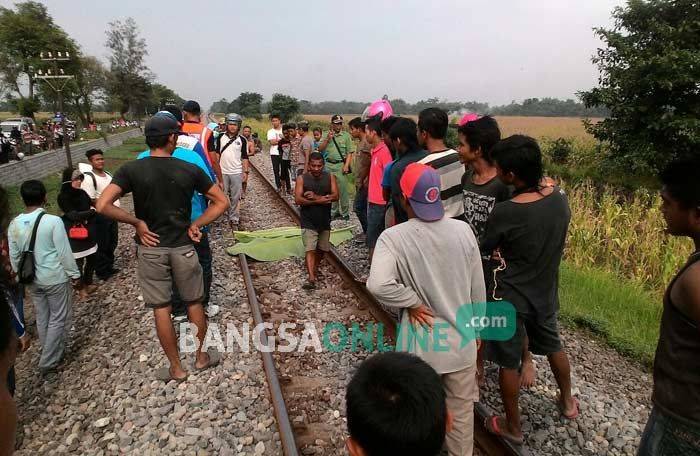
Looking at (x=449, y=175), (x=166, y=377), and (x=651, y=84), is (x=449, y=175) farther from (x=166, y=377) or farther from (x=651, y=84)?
(x=651, y=84)

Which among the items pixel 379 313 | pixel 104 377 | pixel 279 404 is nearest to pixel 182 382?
pixel 104 377

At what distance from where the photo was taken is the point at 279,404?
3.12 meters

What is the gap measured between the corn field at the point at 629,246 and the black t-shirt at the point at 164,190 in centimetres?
531

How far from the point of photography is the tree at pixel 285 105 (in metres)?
48.9

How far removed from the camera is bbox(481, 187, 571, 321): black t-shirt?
255 cm

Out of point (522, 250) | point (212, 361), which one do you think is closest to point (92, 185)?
point (212, 361)

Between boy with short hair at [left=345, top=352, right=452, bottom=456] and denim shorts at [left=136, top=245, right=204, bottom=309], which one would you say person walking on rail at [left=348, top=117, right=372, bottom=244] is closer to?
denim shorts at [left=136, top=245, right=204, bottom=309]

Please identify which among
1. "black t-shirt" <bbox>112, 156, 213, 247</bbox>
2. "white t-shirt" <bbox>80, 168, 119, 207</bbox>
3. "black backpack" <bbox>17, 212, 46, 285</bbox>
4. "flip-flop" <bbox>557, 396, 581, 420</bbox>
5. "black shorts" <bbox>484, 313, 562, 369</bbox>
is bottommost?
"flip-flop" <bbox>557, 396, 581, 420</bbox>

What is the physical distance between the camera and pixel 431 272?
2.21 meters

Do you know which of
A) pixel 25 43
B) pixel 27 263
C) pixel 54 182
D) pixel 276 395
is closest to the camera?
pixel 276 395

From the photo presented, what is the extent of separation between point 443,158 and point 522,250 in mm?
1135

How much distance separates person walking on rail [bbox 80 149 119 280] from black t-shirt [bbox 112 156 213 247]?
92.8 inches

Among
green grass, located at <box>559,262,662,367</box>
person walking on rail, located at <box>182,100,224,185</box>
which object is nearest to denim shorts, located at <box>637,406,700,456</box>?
A: green grass, located at <box>559,262,662,367</box>

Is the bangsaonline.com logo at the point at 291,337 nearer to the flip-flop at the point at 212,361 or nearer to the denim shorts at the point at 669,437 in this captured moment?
the flip-flop at the point at 212,361
